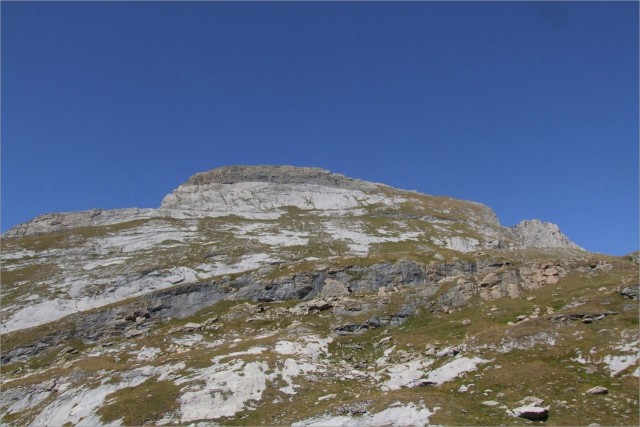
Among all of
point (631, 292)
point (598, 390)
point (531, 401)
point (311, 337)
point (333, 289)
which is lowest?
point (531, 401)

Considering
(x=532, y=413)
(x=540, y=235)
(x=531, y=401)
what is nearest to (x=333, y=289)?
(x=531, y=401)

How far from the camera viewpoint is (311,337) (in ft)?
191

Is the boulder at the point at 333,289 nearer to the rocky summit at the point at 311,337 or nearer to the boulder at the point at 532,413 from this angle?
the rocky summit at the point at 311,337

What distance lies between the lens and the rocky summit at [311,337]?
35.8m

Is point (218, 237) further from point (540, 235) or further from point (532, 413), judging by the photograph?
point (540, 235)

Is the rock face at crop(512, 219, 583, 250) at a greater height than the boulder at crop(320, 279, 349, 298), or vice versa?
the rock face at crop(512, 219, 583, 250)

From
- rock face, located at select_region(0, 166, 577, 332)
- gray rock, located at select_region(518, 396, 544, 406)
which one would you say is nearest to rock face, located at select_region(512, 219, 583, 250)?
rock face, located at select_region(0, 166, 577, 332)

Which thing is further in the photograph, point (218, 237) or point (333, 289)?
point (218, 237)

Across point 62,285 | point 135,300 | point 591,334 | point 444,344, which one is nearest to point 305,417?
point 444,344

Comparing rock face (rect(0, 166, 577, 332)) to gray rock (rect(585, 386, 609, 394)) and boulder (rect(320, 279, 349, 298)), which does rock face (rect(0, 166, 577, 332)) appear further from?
gray rock (rect(585, 386, 609, 394))

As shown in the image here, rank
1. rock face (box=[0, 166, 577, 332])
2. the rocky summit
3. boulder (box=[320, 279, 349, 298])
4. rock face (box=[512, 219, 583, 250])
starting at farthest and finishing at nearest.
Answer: rock face (box=[512, 219, 583, 250]) < rock face (box=[0, 166, 577, 332]) < boulder (box=[320, 279, 349, 298]) < the rocky summit

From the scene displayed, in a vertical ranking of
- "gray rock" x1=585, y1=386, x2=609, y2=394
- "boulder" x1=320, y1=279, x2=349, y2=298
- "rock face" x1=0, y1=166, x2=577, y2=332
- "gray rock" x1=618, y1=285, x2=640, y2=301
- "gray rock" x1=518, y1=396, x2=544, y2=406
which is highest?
"rock face" x1=0, y1=166, x2=577, y2=332

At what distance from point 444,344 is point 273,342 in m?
19.7

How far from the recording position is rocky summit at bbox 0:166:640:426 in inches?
1411
